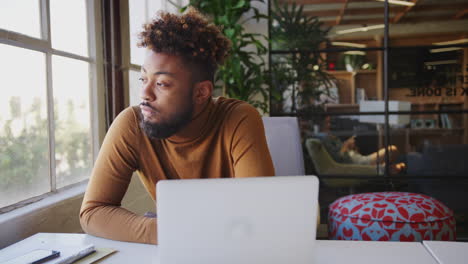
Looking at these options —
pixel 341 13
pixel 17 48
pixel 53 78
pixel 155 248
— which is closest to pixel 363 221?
pixel 155 248

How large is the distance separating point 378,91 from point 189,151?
8.52ft

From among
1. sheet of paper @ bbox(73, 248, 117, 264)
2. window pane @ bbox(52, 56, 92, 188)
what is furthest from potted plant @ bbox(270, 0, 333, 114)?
sheet of paper @ bbox(73, 248, 117, 264)

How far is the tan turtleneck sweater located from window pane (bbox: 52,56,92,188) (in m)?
0.48

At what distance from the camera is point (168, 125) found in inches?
58.9

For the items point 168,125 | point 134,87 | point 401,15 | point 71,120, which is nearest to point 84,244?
point 168,125

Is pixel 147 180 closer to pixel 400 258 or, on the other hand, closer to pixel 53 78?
pixel 53 78

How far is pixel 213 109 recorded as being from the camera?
1.61 metres

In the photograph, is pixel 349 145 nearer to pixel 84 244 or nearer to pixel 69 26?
pixel 69 26

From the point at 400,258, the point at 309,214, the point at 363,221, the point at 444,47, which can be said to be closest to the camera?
the point at 309,214

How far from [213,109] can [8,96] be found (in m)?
0.72

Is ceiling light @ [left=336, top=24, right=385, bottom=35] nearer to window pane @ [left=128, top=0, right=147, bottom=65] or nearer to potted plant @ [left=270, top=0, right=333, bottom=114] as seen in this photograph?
potted plant @ [left=270, top=0, right=333, bottom=114]

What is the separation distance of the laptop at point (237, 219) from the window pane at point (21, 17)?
1.06 meters

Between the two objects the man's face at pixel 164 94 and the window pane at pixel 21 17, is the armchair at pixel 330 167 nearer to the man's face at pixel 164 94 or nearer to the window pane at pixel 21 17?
the man's face at pixel 164 94

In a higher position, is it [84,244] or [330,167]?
[84,244]
